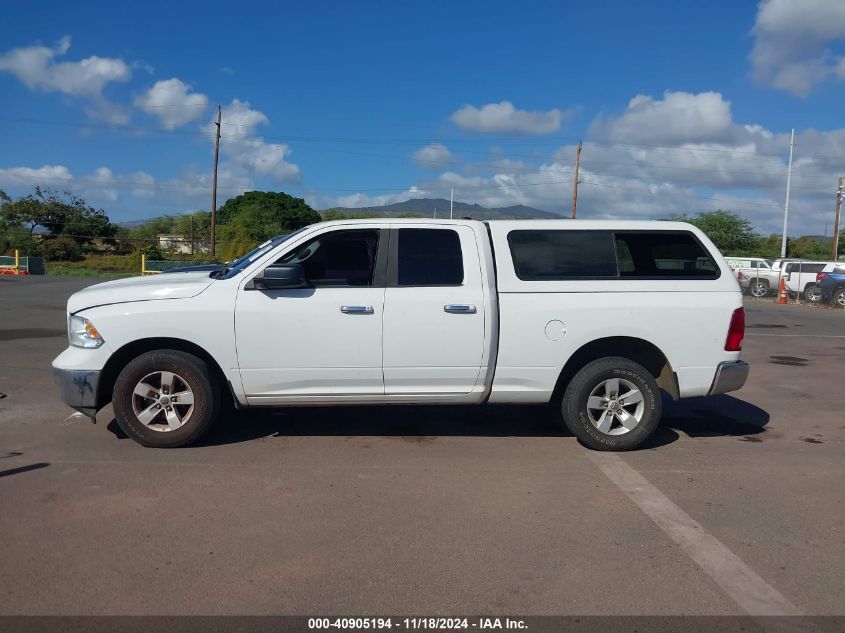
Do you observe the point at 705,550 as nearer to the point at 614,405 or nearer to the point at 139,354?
the point at 614,405

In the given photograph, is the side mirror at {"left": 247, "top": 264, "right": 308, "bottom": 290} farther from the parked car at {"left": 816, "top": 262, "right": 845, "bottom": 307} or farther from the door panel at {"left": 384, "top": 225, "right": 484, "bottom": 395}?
the parked car at {"left": 816, "top": 262, "right": 845, "bottom": 307}

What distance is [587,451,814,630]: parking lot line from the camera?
3.59 meters

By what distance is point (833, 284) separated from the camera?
25859 millimetres

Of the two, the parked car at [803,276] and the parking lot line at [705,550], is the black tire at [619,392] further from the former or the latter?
the parked car at [803,276]

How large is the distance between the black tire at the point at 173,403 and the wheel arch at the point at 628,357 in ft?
9.67

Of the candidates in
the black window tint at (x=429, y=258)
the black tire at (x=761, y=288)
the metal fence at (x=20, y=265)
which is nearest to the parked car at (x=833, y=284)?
the black tire at (x=761, y=288)

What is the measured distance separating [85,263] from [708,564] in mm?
55639

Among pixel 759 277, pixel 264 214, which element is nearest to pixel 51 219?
pixel 264 214

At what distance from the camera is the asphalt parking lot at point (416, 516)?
3637mm

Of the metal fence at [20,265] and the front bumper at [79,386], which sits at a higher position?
the metal fence at [20,265]

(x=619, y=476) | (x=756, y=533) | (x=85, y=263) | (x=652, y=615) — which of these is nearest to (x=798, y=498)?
(x=756, y=533)

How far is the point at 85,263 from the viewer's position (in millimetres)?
52844

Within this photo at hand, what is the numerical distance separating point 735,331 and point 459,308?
234 cm

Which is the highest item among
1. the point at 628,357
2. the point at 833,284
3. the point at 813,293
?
the point at 833,284
